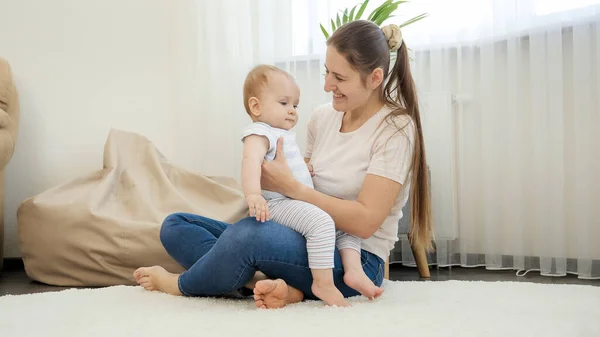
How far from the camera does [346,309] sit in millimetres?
1521

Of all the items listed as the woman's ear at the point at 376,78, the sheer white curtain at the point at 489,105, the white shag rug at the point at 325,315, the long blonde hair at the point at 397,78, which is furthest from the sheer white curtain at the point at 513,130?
the woman's ear at the point at 376,78

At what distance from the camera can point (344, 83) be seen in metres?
1.71

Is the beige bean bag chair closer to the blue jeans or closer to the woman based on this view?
the woman

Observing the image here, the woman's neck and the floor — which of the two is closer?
the woman's neck

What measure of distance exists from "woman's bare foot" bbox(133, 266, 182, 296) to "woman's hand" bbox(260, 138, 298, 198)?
→ 0.39 meters

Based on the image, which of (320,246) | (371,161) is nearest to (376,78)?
(371,161)

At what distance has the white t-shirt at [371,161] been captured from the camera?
1.67 meters

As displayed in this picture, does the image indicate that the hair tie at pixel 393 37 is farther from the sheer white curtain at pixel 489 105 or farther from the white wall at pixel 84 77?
the white wall at pixel 84 77

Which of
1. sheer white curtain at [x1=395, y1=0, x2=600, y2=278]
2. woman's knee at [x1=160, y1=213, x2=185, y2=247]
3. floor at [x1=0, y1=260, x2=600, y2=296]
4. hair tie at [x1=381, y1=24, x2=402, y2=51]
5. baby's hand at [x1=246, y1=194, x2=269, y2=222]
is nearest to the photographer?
baby's hand at [x1=246, y1=194, x2=269, y2=222]

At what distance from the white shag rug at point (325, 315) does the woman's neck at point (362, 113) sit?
1.50ft

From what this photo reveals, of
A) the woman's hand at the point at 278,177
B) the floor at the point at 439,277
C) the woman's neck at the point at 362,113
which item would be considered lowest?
the floor at the point at 439,277

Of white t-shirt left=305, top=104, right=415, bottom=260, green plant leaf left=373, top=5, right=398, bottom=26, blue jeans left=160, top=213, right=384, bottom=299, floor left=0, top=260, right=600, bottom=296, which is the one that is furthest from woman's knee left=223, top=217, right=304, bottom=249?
green plant leaf left=373, top=5, right=398, bottom=26

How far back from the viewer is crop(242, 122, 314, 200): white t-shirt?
166 cm

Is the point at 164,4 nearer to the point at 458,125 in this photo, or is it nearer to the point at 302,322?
the point at 458,125
